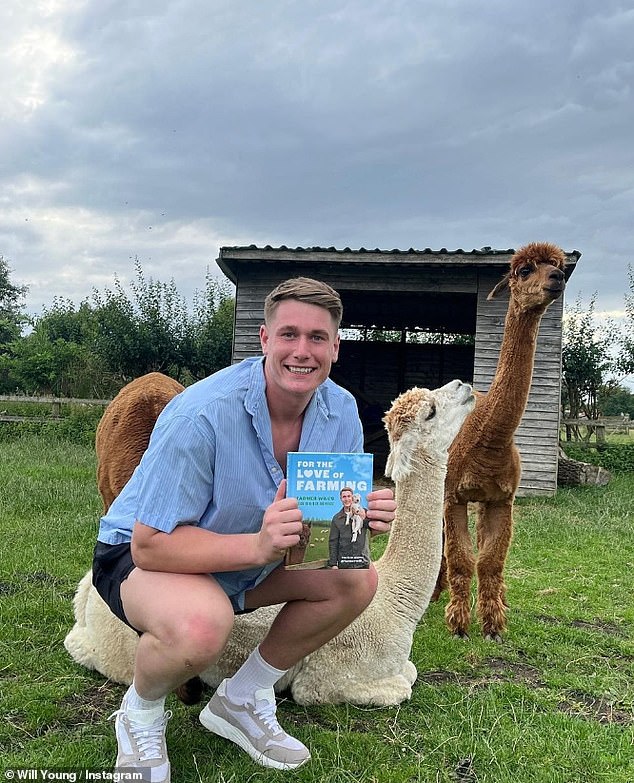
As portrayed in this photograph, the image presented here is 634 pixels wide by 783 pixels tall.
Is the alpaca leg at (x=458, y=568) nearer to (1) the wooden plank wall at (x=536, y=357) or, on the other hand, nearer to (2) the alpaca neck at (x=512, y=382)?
(2) the alpaca neck at (x=512, y=382)

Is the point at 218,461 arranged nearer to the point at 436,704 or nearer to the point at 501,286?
the point at 436,704

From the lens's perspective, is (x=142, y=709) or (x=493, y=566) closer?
(x=142, y=709)

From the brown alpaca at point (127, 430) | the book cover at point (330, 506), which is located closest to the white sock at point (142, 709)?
the book cover at point (330, 506)

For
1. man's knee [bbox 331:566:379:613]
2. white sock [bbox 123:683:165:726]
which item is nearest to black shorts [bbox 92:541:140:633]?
white sock [bbox 123:683:165:726]

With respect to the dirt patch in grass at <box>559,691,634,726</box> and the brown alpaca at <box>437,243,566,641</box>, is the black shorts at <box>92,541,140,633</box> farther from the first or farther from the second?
the brown alpaca at <box>437,243,566,641</box>

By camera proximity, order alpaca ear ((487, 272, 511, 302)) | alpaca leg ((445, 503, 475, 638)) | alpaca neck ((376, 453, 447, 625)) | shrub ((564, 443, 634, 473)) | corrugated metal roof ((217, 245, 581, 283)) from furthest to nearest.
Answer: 1. shrub ((564, 443, 634, 473))
2. corrugated metal roof ((217, 245, 581, 283))
3. alpaca ear ((487, 272, 511, 302))
4. alpaca leg ((445, 503, 475, 638))
5. alpaca neck ((376, 453, 447, 625))

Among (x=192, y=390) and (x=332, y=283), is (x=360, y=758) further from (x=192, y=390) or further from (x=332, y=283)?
(x=332, y=283)

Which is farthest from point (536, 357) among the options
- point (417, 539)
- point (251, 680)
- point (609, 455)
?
point (251, 680)

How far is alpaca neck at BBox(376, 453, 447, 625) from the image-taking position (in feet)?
9.36

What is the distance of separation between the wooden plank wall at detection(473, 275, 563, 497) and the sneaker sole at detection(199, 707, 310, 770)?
7504 mm

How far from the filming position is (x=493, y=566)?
12.3ft

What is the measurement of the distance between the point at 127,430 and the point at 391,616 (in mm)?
2158

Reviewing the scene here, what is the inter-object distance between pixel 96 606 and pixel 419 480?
4.68 ft

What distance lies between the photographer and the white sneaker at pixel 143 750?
1.95 metres
